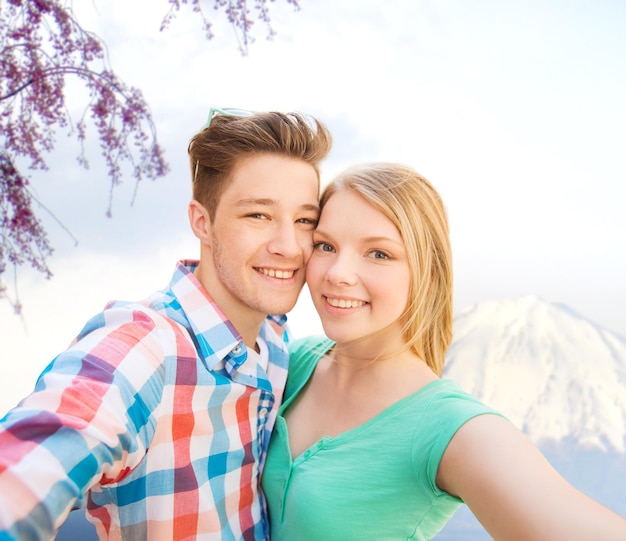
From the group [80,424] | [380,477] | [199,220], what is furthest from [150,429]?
[199,220]

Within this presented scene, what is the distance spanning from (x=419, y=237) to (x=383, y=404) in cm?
39

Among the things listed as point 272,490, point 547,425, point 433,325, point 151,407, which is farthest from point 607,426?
point 151,407

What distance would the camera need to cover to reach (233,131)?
179 centimetres

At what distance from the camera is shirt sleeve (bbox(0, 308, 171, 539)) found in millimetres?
957

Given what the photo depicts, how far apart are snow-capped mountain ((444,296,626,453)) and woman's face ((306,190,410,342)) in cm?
214

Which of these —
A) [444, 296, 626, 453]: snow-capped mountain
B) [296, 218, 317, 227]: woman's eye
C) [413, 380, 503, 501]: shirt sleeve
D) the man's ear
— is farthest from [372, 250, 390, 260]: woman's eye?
[444, 296, 626, 453]: snow-capped mountain

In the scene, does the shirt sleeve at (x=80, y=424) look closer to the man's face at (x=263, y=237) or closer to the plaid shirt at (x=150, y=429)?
the plaid shirt at (x=150, y=429)

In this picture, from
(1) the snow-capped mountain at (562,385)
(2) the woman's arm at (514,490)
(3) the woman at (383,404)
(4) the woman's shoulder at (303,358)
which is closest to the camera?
(2) the woman's arm at (514,490)

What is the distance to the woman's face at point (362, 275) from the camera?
1555 mm

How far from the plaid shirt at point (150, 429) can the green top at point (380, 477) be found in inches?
5.5

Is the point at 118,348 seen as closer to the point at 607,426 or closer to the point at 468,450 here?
the point at 468,450

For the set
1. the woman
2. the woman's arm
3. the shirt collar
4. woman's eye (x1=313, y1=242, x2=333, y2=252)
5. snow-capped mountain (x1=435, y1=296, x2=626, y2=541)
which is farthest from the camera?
snow-capped mountain (x1=435, y1=296, x2=626, y2=541)

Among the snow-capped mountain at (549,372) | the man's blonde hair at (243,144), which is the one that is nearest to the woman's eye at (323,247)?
the man's blonde hair at (243,144)

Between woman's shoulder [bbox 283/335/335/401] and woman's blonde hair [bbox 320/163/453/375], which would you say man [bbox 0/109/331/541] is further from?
woman's blonde hair [bbox 320/163/453/375]
